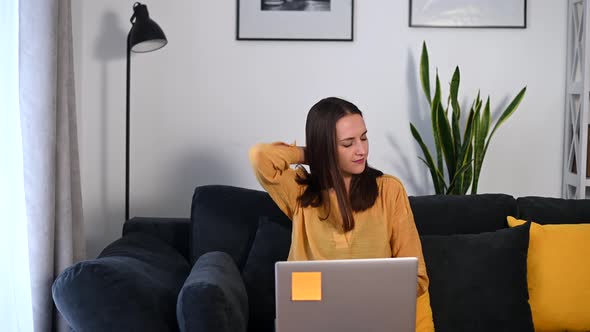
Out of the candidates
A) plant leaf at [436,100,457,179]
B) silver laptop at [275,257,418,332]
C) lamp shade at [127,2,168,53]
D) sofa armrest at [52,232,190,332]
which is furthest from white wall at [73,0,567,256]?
silver laptop at [275,257,418,332]

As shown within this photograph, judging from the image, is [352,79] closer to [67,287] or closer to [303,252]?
[303,252]

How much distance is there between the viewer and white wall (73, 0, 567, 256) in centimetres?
409

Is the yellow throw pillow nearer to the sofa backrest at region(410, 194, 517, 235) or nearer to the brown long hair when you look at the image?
the sofa backrest at region(410, 194, 517, 235)

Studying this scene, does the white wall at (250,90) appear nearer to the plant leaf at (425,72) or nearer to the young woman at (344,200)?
the plant leaf at (425,72)

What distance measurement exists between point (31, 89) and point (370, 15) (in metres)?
1.87

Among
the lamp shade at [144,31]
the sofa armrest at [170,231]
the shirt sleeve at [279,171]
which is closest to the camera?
the shirt sleeve at [279,171]

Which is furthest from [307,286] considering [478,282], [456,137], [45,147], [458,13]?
[458,13]

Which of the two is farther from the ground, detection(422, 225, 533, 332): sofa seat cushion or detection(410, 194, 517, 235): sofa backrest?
detection(410, 194, 517, 235): sofa backrest

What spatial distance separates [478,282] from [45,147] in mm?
1504

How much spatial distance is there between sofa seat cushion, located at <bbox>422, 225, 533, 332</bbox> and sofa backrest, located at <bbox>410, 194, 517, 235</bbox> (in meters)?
0.14

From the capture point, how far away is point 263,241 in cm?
303

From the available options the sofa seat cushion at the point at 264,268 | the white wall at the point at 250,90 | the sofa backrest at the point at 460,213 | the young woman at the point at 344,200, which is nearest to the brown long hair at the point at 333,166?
the young woman at the point at 344,200

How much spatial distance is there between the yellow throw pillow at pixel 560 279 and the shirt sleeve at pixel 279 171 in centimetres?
89

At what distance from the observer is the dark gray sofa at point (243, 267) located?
242cm
